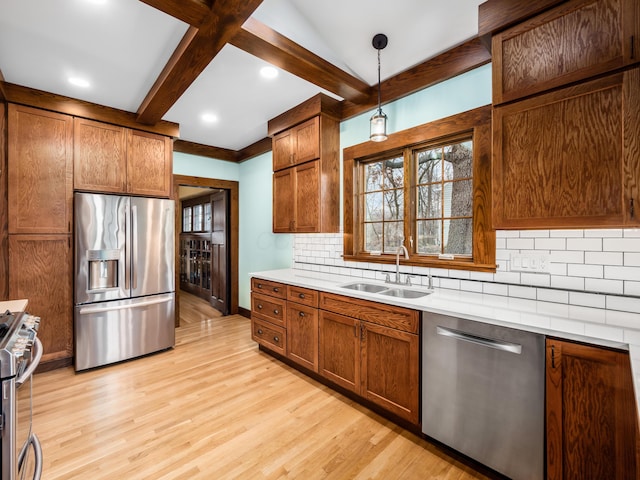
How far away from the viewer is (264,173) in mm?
4422

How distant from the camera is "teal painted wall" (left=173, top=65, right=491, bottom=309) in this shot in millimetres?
2476

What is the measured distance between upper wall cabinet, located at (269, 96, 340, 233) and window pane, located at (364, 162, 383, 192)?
31cm

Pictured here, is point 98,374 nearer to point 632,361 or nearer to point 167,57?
point 167,57

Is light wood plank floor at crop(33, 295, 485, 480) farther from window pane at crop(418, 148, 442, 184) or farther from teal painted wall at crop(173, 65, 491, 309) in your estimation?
window pane at crop(418, 148, 442, 184)

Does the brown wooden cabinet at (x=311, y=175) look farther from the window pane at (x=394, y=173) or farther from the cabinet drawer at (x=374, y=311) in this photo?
the cabinet drawer at (x=374, y=311)

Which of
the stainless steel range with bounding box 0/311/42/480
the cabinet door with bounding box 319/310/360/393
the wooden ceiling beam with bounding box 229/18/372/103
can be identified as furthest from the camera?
the cabinet door with bounding box 319/310/360/393

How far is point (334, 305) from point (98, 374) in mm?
2480

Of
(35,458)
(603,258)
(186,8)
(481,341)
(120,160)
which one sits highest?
(186,8)

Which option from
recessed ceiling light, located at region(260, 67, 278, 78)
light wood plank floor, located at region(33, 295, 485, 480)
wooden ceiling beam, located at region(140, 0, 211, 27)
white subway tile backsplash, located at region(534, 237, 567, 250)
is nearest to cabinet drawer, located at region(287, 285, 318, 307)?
light wood plank floor, located at region(33, 295, 485, 480)

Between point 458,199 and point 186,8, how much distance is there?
2244 mm

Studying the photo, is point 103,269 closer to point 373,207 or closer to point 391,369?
point 373,207

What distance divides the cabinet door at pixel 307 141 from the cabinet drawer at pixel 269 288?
136cm

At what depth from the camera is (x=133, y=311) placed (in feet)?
10.5

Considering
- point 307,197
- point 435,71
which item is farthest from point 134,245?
point 435,71
